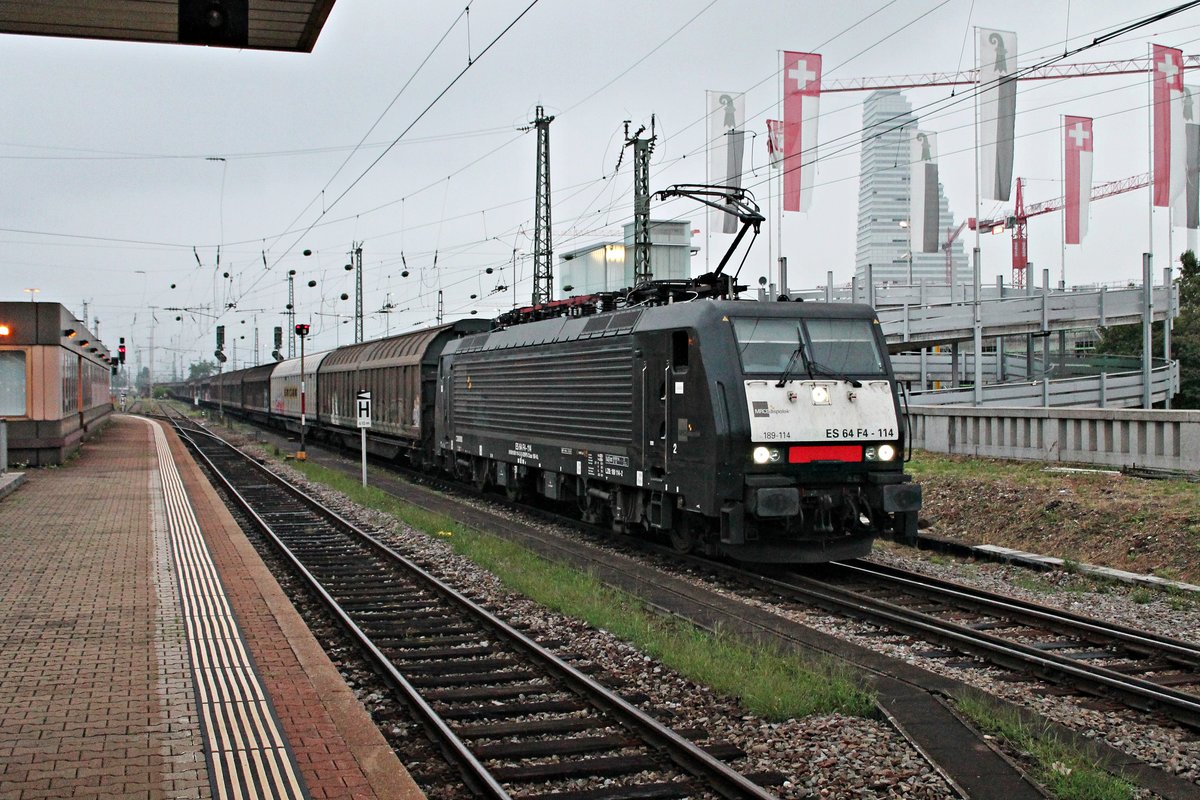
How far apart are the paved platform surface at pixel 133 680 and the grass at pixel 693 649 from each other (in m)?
2.46

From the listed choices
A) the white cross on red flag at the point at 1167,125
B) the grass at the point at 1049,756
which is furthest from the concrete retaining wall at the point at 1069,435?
the grass at the point at 1049,756

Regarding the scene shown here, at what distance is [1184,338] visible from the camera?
36.8 meters

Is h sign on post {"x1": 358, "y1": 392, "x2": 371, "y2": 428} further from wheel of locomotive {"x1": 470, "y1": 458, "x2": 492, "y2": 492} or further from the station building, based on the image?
the station building

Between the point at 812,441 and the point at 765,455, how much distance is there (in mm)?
587

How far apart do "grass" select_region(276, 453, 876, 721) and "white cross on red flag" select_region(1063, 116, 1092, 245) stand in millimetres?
18617

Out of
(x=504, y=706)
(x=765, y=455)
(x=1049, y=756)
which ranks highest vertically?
(x=765, y=455)

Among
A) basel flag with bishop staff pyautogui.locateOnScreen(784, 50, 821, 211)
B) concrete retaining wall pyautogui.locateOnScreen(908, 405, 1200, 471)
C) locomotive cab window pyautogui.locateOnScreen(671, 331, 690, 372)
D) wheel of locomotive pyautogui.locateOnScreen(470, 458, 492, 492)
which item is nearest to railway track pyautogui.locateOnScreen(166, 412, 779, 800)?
locomotive cab window pyautogui.locateOnScreen(671, 331, 690, 372)

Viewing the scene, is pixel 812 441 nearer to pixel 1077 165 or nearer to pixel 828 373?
pixel 828 373

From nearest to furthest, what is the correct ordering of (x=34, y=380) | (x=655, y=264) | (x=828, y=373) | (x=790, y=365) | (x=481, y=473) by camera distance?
(x=790, y=365), (x=828, y=373), (x=481, y=473), (x=34, y=380), (x=655, y=264)

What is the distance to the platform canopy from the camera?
21.2 feet

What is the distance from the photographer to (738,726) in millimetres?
6672

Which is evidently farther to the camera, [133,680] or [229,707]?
[133,680]

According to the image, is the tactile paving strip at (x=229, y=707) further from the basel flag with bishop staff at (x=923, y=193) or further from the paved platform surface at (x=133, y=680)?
the basel flag with bishop staff at (x=923, y=193)

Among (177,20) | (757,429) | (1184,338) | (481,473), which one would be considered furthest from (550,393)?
(1184,338)
